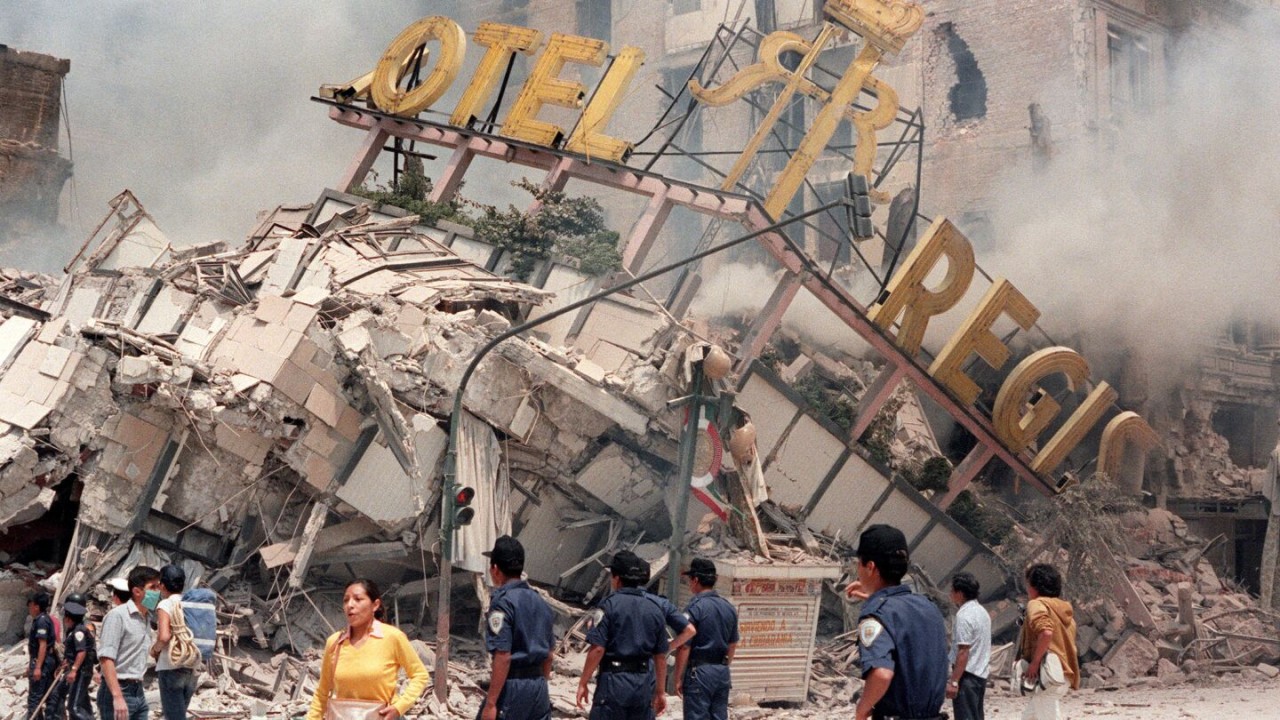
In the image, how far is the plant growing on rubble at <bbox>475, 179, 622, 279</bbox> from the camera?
75.2 feet

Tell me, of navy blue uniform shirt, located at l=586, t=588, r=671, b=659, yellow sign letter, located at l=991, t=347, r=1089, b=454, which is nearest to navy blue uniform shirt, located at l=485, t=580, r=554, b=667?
navy blue uniform shirt, located at l=586, t=588, r=671, b=659

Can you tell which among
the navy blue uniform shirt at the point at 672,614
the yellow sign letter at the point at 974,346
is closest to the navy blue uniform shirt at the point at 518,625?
the navy blue uniform shirt at the point at 672,614

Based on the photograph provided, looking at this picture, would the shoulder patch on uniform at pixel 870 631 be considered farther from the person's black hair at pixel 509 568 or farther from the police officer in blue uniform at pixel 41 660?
the police officer in blue uniform at pixel 41 660

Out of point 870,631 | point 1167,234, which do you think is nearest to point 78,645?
point 870,631

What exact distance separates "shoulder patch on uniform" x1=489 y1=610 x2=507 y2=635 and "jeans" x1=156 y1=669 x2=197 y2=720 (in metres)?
2.99

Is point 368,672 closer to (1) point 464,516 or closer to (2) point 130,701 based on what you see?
(2) point 130,701

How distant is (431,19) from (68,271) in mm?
9197

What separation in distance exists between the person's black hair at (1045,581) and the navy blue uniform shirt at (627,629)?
2.50 metres

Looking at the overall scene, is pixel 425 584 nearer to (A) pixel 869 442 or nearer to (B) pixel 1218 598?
(A) pixel 869 442

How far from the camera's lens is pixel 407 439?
18.3m

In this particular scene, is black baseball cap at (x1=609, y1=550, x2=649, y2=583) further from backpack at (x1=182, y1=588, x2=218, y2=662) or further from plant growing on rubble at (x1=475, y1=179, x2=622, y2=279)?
plant growing on rubble at (x1=475, y1=179, x2=622, y2=279)

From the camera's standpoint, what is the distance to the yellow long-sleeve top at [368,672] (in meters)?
6.65

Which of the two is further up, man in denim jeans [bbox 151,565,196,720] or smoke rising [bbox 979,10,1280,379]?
smoke rising [bbox 979,10,1280,379]

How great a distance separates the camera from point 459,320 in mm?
19000
